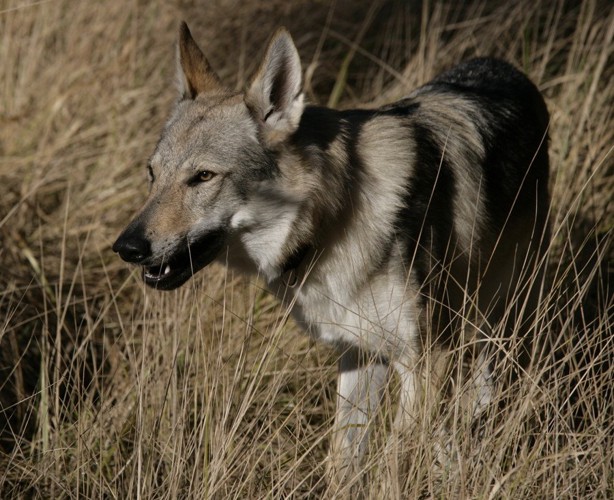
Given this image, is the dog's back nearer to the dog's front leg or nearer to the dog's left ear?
the dog's front leg

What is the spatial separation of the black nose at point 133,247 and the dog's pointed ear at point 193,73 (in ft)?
3.01

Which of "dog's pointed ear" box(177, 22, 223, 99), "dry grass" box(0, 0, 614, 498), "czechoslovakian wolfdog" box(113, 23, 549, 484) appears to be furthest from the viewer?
"dog's pointed ear" box(177, 22, 223, 99)

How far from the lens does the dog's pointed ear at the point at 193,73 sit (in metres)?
4.13

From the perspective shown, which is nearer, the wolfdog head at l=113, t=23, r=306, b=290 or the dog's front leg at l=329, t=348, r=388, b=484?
the dog's front leg at l=329, t=348, r=388, b=484

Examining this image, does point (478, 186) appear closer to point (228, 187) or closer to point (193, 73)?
point (228, 187)

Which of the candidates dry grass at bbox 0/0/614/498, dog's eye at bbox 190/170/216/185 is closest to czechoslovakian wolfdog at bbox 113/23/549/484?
dog's eye at bbox 190/170/216/185

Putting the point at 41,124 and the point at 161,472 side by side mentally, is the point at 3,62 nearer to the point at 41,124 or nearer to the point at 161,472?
the point at 41,124

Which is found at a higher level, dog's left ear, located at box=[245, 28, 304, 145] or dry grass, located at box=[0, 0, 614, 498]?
dog's left ear, located at box=[245, 28, 304, 145]

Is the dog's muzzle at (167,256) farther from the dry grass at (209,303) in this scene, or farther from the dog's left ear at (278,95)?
the dog's left ear at (278,95)

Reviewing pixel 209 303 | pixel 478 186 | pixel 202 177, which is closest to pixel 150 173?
pixel 202 177

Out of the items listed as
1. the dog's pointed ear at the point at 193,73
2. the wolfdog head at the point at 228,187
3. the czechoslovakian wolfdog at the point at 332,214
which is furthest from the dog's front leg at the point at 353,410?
the dog's pointed ear at the point at 193,73

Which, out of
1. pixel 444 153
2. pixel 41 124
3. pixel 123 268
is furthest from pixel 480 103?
pixel 41 124

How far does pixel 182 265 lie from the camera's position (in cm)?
363

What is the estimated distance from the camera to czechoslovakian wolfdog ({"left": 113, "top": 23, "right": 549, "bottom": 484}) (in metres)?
3.63
